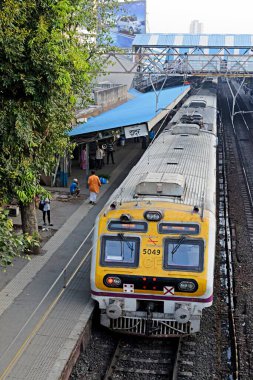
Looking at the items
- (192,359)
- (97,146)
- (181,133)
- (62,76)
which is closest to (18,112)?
(62,76)

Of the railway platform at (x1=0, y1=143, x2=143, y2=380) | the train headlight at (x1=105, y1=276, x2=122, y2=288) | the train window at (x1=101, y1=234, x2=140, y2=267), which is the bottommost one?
the railway platform at (x1=0, y1=143, x2=143, y2=380)

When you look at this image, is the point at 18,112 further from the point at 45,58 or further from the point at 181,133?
the point at 181,133

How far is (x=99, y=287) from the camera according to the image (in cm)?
968

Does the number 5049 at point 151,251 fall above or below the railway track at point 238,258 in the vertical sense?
above

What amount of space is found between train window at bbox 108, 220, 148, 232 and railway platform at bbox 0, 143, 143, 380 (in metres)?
1.81

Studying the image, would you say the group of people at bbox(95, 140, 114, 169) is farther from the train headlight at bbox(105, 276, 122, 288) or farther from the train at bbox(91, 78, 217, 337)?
the train headlight at bbox(105, 276, 122, 288)

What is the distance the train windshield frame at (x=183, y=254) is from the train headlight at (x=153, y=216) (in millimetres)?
435

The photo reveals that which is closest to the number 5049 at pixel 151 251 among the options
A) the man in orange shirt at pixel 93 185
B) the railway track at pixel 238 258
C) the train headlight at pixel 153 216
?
the train headlight at pixel 153 216

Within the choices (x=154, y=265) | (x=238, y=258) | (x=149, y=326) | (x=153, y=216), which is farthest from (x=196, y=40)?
(x=149, y=326)

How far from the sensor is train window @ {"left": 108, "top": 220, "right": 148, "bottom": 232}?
977 cm

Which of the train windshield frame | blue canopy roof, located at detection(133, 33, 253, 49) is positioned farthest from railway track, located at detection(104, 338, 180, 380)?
blue canopy roof, located at detection(133, 33, 253, 49)

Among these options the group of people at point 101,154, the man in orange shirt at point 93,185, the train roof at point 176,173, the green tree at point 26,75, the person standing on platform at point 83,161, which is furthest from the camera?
the group of people at point 101,154

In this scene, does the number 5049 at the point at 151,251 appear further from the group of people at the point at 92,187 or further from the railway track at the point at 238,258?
the group of people at the point at 92,187

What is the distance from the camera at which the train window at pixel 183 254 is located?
31.1ft
